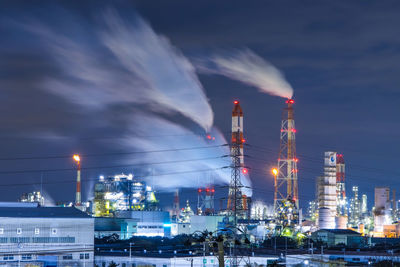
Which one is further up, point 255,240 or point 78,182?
point 78,182

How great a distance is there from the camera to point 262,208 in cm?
16362

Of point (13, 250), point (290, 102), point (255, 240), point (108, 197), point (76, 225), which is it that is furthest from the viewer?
point (108, 197)

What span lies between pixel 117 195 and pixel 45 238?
5642cm

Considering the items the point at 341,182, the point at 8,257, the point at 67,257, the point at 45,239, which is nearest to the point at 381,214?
the point at 341,182

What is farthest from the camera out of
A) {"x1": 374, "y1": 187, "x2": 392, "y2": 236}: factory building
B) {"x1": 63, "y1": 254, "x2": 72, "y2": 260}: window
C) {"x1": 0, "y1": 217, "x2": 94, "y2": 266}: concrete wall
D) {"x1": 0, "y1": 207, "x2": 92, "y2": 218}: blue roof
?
{"x1": 374, "y1": 187, "x2": 392, "y2": 236}: factory building

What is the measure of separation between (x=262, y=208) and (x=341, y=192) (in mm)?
32066

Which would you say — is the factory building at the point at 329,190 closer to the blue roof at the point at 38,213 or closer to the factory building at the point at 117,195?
the factory building at the point at 117,195

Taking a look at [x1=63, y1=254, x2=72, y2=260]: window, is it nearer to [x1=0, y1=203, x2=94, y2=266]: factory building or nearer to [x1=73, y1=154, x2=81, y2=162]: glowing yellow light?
[x1=0, y1=203, x2=94, y2=266]: factory building

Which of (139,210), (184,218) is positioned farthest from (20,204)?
(184,218)

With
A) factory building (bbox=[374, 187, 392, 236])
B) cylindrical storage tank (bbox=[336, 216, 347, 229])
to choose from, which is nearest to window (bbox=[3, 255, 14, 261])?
cylindrical storage tank (bbox=[336, 216, 347, 229])

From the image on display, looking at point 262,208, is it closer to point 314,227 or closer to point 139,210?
point 314,227

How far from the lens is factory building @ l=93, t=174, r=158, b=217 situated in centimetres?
10869

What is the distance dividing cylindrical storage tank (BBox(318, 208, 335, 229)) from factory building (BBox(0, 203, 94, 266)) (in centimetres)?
5954

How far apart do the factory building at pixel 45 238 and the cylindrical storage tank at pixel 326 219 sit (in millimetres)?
59539
